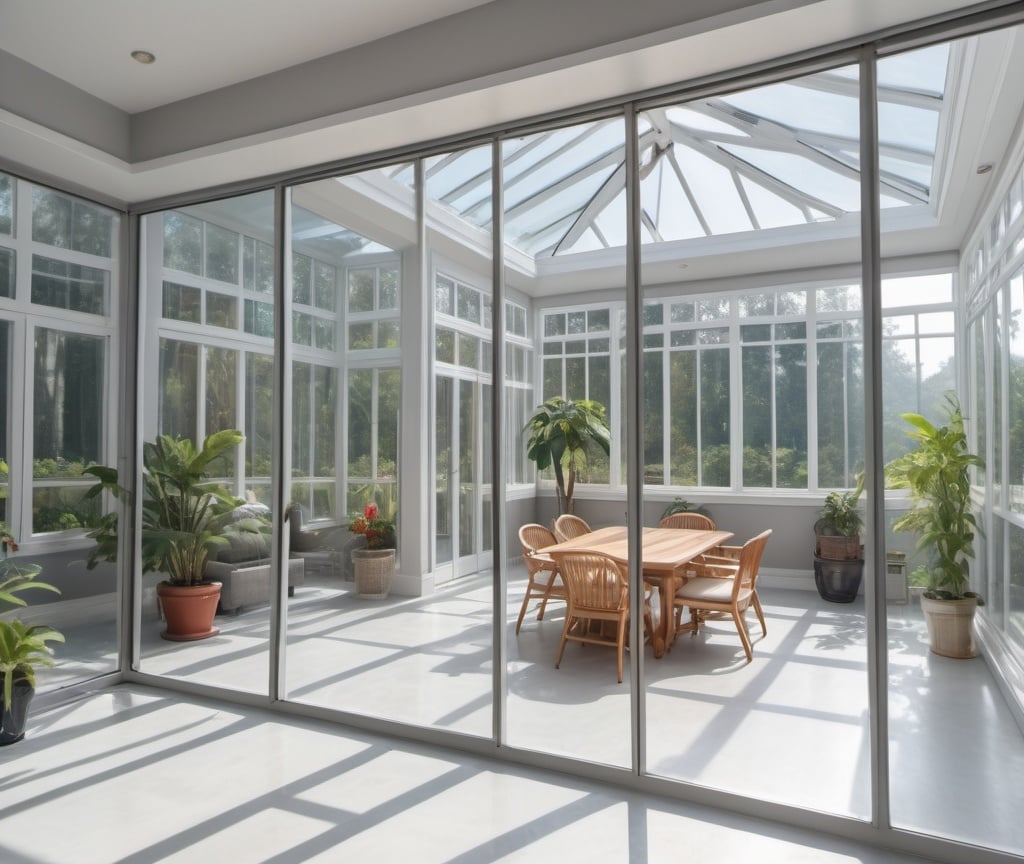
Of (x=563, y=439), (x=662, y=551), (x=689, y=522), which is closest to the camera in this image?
(x=563, y=439)

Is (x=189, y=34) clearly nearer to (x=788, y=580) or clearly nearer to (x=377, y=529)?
(x=377, y=529)

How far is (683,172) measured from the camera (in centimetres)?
401

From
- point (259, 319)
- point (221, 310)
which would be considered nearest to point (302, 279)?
point (259, 319)

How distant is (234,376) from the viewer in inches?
169

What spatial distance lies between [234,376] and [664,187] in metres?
2.69

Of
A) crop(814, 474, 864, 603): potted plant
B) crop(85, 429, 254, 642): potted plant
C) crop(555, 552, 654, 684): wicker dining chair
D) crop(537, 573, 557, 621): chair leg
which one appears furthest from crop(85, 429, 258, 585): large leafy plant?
crop(814, 474, 864, 603): potted plant

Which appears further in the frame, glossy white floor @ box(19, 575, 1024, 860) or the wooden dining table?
the wooden dining table

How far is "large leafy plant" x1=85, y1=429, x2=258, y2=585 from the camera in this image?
4363mm

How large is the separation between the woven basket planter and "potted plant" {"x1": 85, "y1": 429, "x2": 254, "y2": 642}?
0.88m

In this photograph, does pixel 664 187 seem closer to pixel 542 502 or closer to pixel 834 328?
pixel 834 328

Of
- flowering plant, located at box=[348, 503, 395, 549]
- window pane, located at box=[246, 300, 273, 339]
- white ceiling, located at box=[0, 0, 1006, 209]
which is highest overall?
white ceiling, located at box=[0, 0, 1006, 209]

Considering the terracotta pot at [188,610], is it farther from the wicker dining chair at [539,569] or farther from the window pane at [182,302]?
the wicker dining chair at [539,569]

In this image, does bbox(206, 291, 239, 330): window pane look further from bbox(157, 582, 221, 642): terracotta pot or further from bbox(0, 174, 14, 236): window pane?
bbox(157, 582, 221, 642): terracotta pot

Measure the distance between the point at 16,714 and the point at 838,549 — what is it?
448cm
